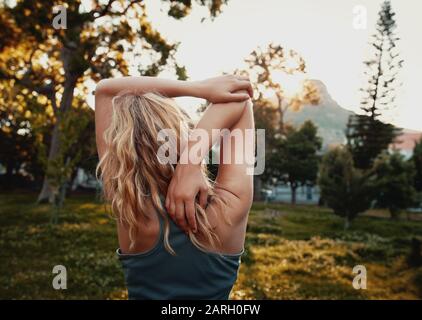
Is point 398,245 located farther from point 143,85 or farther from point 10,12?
point 10,12

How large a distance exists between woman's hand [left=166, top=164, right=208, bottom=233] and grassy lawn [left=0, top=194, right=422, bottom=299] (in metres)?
6.15

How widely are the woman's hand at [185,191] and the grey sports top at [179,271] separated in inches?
2.7

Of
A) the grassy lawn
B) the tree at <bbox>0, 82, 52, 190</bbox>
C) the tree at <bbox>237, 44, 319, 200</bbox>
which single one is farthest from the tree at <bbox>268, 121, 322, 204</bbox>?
the grassy lawn

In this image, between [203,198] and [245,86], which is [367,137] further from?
[203,198]

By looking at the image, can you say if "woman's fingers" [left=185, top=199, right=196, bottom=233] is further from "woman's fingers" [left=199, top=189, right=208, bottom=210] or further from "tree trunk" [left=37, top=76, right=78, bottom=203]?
"tree trunk" [left=37, top=76, right=78, bottom=203]

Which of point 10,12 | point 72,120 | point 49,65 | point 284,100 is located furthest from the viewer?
point 284,100

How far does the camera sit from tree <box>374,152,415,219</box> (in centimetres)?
2642

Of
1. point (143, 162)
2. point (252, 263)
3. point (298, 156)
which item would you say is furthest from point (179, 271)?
point (298, 156)

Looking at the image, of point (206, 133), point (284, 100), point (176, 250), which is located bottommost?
point (176, 250)

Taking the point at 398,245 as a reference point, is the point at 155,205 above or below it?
above

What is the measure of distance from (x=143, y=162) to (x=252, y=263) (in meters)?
9.55

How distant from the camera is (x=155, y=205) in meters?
1.29

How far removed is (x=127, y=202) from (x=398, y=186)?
2788 centimetres
